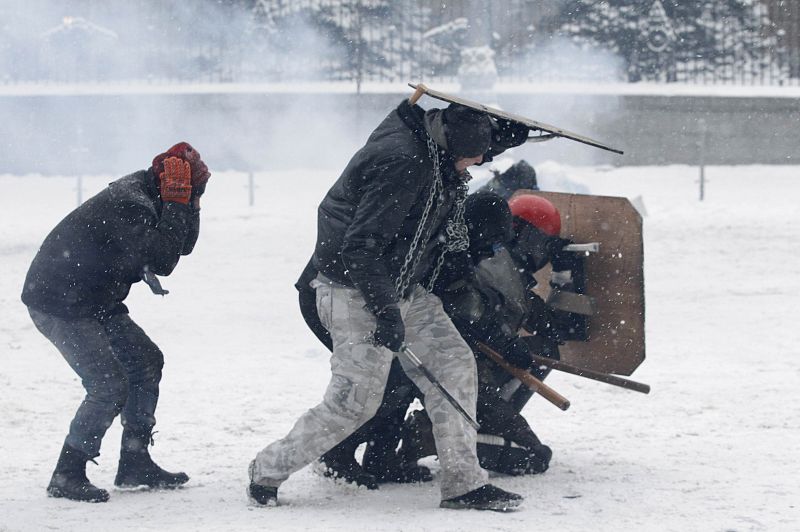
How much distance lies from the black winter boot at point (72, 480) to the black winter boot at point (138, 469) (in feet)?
0.60

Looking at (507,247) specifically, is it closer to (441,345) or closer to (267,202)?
(441,345)

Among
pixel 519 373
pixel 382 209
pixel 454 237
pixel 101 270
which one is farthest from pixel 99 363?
pixel 519 373

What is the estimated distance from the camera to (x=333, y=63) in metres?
15.7

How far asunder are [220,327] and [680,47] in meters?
9.41

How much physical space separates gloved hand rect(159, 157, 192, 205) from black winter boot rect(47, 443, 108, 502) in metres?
1.00

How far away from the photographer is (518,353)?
16.1 feet

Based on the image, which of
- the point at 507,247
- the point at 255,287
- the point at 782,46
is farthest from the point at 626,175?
the point at 507,247

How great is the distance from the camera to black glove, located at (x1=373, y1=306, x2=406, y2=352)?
430 centimetres

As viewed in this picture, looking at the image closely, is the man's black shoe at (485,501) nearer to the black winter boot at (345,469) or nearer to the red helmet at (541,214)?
the black winter boot at (345,469)

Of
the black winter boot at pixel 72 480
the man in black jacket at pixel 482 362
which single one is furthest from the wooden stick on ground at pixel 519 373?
the black winter boot at pixel 72 480

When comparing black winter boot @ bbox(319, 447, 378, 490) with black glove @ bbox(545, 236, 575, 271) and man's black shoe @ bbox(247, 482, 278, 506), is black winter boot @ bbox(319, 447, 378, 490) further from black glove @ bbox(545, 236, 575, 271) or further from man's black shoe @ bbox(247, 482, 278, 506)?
black glove @ bbox(545, 236, 575, 271)

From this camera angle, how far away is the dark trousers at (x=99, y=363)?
15.1 feet

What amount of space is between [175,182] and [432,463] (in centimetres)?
166

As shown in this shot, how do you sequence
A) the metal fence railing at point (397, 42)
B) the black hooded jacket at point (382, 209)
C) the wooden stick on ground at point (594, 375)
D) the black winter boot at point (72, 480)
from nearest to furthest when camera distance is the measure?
1. the black hooded jacket at point (382, 209)
2. the black winter boot at point (72, 480)
3. the wooden stick on ground at point (594, 375)
4. the metal fence railing at point (397, 42)
